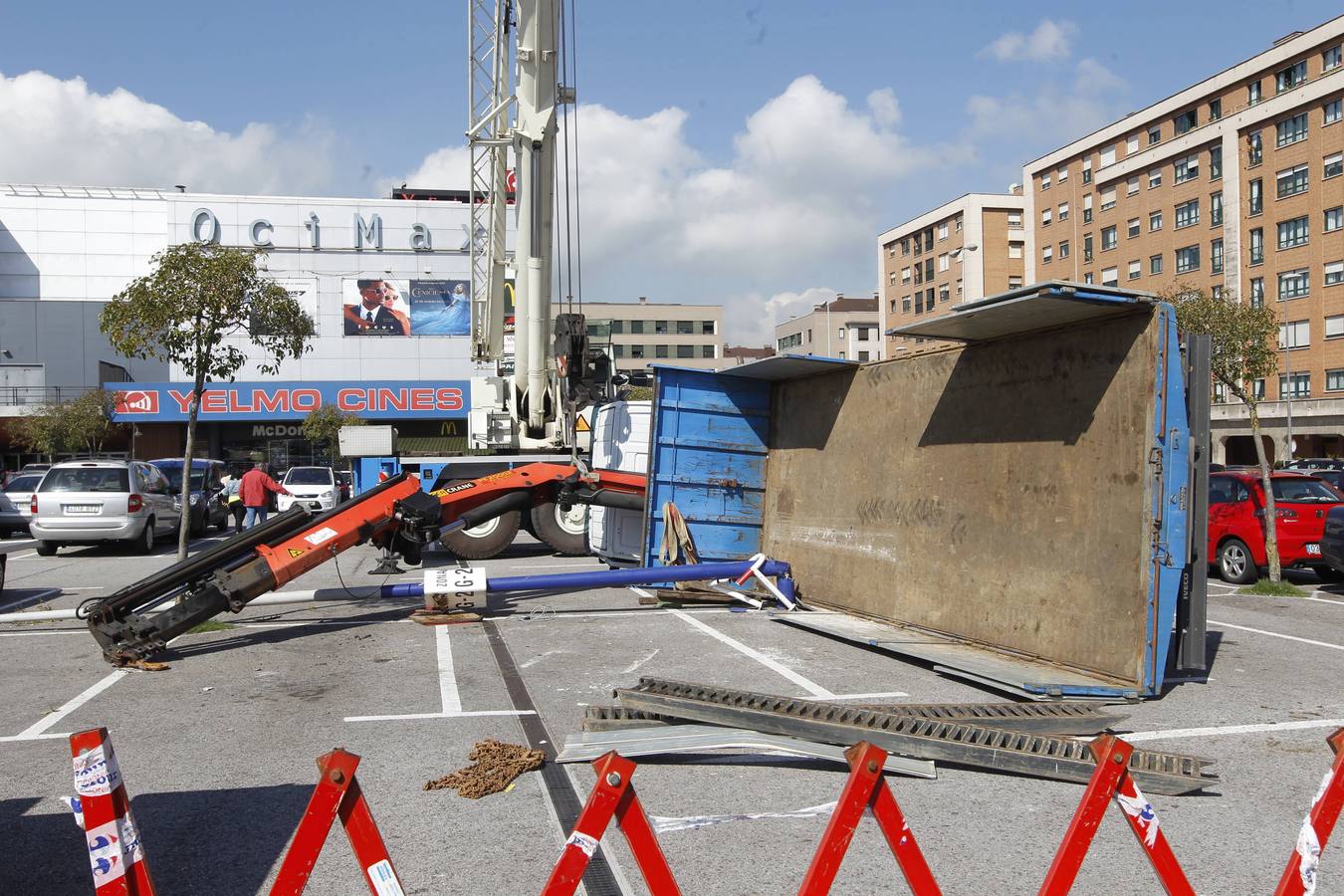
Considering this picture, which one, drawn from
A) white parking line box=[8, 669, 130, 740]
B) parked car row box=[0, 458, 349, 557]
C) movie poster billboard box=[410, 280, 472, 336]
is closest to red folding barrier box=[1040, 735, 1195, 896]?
white parking line box=[8, 669, 130, 740]

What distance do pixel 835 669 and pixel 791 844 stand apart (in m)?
3.69

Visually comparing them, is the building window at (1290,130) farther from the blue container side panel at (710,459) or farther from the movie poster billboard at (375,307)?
the blue container side panel at (710,459)

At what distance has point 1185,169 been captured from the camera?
2215 inches

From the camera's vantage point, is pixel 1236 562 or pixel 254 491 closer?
pixel 1236 562

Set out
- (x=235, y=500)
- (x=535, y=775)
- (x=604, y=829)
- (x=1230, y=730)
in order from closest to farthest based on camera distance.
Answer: (x=604, y=829) < (x=535, y=775) < (x=1230, y=730) < (x=235, y=500)

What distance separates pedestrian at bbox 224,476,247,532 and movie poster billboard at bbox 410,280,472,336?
93.1 ft

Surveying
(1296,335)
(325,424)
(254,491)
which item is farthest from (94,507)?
(1296,335)

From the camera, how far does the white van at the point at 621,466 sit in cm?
1364

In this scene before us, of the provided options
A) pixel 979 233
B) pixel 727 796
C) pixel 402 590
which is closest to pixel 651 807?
pixel 727 796

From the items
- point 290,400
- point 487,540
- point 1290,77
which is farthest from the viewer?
point 1290,77

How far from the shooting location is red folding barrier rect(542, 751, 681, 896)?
9.11 feet

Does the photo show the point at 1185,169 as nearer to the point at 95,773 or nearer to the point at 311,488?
the point at 311,488

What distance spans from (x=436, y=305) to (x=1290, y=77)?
42460 mm

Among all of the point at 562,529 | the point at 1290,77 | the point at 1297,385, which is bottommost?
the point at 562,529
